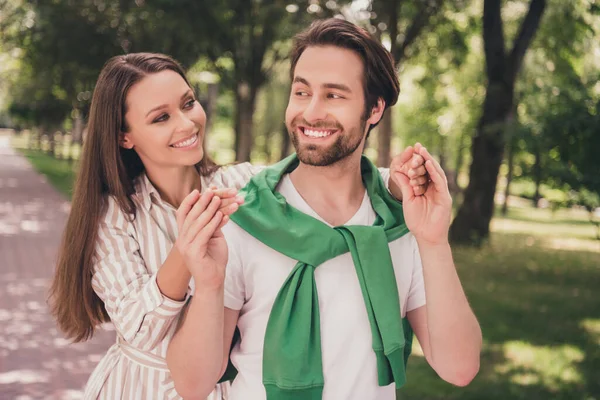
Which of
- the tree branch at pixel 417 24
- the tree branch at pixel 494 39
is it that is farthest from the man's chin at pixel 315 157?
the tree branch at pixel 494 39

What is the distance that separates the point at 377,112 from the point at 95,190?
1129 mm

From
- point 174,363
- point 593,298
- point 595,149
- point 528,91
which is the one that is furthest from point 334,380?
point 593,298

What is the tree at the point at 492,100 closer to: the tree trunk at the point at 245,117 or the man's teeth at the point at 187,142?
the tree trunk at the point at 245,117

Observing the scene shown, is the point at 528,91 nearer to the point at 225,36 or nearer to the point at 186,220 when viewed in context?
the point at 225,36

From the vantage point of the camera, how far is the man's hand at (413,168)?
1.99 metres

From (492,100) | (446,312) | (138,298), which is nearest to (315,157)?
(446,312)

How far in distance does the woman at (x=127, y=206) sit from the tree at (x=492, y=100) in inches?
404

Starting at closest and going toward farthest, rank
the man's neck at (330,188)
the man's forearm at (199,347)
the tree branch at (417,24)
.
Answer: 1. the man's forearm at (199,347)
2. the man's neck at (330,188)
3. the tree branch at (417,24)

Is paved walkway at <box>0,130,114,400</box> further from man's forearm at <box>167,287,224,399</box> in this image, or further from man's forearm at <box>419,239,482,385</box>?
man's forearm at <box>419,239,482,385</box>

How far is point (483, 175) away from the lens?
13.2m

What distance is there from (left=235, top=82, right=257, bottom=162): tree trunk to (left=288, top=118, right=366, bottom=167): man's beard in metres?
12.1

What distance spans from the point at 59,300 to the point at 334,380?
1.22m

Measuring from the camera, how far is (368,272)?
2.04 m

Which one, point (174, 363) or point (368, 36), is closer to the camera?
point (174, 363)
